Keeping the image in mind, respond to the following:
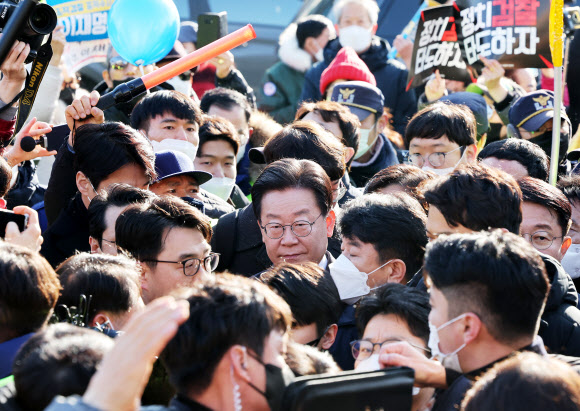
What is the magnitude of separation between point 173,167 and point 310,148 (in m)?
0.81

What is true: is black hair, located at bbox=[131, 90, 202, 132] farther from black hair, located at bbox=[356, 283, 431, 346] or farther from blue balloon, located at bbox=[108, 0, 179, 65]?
black hair, located at bbox=[356, 283, 431, 346]

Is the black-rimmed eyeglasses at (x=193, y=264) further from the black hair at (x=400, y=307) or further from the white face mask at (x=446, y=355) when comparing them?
the white face mask at (x=446, y=355)

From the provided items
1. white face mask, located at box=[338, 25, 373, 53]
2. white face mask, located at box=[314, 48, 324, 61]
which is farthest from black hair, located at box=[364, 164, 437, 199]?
white face mask, located at box=[314, 48, 324, 61]

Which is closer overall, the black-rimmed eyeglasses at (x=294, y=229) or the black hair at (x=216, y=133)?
the black-rimmed eyeglasses at (x=294, y=229)

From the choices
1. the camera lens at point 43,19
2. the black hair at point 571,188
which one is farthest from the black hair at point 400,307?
the camera lens at point 43,19

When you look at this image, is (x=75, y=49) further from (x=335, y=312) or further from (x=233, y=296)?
(x=233, y=296)

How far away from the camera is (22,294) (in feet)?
9.27

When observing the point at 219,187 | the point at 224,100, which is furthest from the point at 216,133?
the point at 224,100

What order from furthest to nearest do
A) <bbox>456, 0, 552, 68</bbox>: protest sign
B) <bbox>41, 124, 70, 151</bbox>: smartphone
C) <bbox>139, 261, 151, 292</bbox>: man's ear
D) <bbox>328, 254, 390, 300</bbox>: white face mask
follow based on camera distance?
1. <bbox>456, 0, 552, 68</bbox>: protest sign
2. <bbox>41, 124, 70, 151</bbox>: smartphone
3. <bbox>139, 261, 151, 292</bbox>: man's ear
4. <bbox>328, 254, 390, 300</bbox>: white face mask

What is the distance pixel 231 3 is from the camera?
389 inches

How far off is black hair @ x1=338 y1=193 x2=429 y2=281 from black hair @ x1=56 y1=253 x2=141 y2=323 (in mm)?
1178

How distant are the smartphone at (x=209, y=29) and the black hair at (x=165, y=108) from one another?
6.64 ft

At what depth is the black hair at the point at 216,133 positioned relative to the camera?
20.2 ft

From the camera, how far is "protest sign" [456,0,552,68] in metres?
5.96
